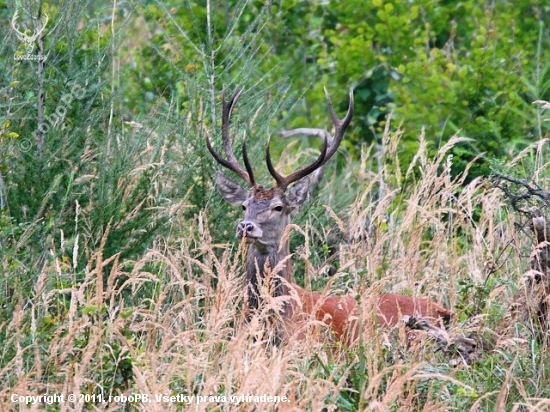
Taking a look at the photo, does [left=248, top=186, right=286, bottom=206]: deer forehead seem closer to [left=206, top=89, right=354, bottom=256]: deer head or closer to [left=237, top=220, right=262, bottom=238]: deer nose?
[left=206, top=89, right=354, bottom=256]: deer head

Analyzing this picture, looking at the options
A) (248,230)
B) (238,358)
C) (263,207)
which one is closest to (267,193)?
(263,207)

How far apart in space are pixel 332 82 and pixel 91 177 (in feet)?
16.2

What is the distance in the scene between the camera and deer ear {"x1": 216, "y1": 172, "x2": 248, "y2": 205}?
7188 millimetres

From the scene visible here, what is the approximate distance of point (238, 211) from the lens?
7758mm

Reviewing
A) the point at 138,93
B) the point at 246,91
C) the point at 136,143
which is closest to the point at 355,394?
the point at 136,143

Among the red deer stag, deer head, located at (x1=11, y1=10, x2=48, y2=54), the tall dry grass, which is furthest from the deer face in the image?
deer head, located at (x1=11, y1=10, x2=48, y2=54)

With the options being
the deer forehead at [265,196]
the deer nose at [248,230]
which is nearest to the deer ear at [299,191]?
the deer forehead at [265,196]

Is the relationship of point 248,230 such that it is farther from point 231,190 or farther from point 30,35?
point 30,35

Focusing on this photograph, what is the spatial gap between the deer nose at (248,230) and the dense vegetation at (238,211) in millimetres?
215

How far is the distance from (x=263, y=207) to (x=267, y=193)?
133 millimetres

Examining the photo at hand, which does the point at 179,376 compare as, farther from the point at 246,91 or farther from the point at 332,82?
the point at 332,82

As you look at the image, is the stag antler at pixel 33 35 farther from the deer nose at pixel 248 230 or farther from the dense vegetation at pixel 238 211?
the deer nose at pixel 248 230

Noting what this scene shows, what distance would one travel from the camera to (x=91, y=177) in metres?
6.50

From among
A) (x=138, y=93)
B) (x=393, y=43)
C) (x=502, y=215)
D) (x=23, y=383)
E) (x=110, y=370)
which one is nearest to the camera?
(x=23, y=383)
